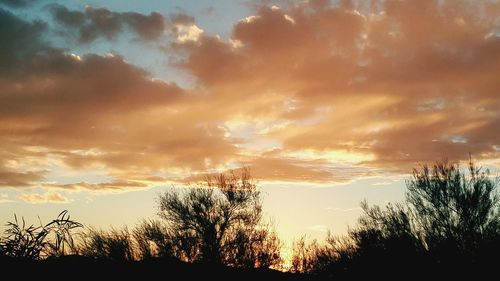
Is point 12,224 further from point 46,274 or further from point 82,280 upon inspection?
point 82,280

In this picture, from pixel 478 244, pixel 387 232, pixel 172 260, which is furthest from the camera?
pixel 387 232

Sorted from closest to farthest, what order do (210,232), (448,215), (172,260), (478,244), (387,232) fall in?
1. (172,260)
2. (478,244)
3. (448,215)
4. (387,232)
5. (210,232)

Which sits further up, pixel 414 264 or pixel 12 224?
pixel 12 224

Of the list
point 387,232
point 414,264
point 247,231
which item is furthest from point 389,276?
point 247,231

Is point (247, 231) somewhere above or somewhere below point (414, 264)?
above

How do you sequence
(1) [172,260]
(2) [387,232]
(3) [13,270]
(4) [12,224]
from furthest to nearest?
1. (2) [387,232]
2. (1) [172,260]
3. (4) [12,224]
4. (3) [13,270]

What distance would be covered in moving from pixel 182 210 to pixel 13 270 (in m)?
23.0

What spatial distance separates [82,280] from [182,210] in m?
21.8

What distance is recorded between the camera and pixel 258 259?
2672 centimetres

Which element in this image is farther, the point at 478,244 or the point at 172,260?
the point at 478,244

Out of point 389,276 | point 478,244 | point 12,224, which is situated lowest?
point 389,276

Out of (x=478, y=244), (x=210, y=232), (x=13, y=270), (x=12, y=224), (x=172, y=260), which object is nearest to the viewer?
(x=13, y=270)

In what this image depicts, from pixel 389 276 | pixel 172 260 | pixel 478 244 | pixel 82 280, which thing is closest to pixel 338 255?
pixel 389 276

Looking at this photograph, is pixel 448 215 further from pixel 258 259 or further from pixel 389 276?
pixel 258 259
